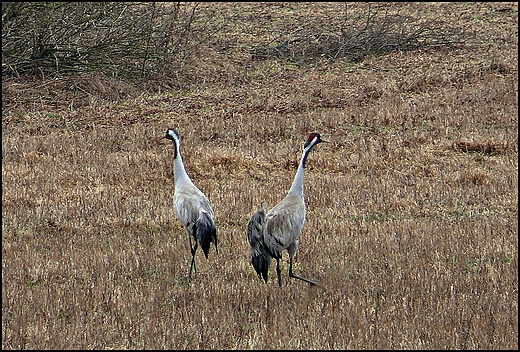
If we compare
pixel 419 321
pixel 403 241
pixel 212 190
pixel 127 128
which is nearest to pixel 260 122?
pixel 127 128

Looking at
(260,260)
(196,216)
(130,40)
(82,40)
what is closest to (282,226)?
(260,260)

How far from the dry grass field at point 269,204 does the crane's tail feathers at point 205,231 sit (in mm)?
220

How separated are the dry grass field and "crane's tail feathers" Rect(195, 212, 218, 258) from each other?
0.72 feet

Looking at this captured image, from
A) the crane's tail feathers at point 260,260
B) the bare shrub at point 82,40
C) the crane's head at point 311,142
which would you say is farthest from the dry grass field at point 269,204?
the crane's head at point 311,142

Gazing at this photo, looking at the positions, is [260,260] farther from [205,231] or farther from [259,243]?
[205,231]

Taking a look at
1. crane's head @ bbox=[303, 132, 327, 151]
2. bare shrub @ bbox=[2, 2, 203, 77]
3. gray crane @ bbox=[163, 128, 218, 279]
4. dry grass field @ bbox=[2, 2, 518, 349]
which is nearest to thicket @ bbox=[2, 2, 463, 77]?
bare shrub @ bbox=[2, 2, 203, 77]

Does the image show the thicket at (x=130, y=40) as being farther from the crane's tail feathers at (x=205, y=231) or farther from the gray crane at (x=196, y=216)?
the crane's tail feathers at (x=205, y=231)

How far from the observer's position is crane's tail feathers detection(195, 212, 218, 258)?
19.8 ft

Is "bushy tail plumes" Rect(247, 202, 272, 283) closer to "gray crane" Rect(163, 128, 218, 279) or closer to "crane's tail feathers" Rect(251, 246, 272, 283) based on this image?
"crane's tail feathers" Rect(251, 246, 272, 283)

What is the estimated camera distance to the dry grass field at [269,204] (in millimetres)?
4688

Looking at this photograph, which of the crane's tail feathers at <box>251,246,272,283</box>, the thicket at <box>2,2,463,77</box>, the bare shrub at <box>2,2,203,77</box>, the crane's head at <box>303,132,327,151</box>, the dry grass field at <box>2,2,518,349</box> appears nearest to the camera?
the dry grass field at <box>2,2,518,349</box>

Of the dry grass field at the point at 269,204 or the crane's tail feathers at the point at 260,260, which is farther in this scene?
the crane's tail feathers at the point at 260,260

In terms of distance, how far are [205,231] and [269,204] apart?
238 centimetres

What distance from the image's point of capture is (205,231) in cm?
604
